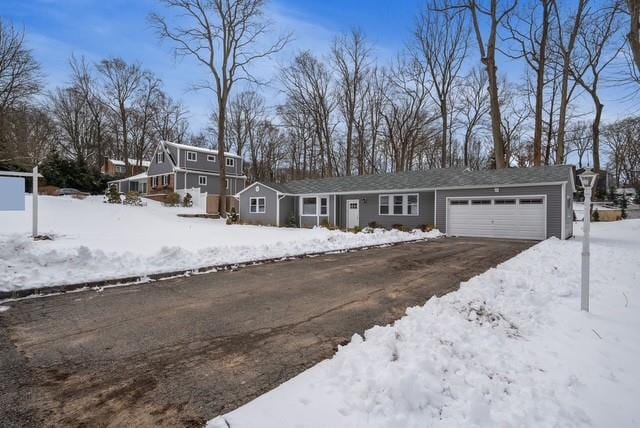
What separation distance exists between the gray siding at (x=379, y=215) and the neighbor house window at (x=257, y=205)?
5.65 metres

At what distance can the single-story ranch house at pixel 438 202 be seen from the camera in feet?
47.8

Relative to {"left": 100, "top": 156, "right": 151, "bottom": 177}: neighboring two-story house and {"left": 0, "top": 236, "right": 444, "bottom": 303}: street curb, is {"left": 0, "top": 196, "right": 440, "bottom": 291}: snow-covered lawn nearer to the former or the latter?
{"left": 0, "top": 236, "right": 444, "bottom": 303}: street curb

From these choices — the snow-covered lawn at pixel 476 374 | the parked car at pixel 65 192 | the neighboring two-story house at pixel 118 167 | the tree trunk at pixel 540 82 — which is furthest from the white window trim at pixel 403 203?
the neighboring two-story house at pixel 118 167

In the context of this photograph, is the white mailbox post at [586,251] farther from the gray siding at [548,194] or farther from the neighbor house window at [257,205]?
the neighbor house window at [257,205]

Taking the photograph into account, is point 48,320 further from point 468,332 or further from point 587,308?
point 587,308

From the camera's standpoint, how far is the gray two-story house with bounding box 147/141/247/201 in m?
31.2

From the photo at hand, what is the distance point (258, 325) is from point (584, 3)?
25727mm

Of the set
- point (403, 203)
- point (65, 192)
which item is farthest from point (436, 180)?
point (65, 192)

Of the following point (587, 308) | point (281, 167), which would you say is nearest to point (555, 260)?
point (587, 308)

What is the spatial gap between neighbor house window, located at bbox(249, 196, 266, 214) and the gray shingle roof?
1.29 meters

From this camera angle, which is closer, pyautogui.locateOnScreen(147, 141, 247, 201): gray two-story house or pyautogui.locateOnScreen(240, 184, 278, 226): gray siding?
pyautogui.locateOnScreen(240, 184, 278, 226): gray siding

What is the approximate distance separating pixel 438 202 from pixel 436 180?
4.96 ft

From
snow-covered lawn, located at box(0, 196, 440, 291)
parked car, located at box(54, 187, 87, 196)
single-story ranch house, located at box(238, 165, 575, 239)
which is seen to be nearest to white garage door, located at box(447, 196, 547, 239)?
single-story ranch house, located at box(238, 165, 575, 239)

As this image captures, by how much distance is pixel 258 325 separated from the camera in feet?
13.2
